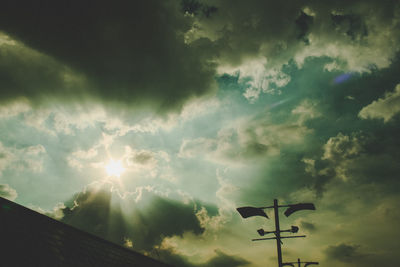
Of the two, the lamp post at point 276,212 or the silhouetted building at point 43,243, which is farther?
the lamp post at point 276,212

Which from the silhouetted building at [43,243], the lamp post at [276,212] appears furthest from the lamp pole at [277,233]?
the silhouetted building at [43,243]

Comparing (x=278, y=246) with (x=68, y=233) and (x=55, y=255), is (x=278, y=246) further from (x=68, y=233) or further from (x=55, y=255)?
(x=68, y=233)

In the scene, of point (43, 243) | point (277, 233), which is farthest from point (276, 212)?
point (43, 243)

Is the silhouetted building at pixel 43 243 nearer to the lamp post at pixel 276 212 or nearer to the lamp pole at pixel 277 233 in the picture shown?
the lamp post at pixel 276 212

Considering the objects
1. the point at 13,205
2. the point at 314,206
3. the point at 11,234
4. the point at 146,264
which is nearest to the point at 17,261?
the point at 11,234

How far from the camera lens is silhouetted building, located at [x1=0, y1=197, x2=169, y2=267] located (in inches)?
257

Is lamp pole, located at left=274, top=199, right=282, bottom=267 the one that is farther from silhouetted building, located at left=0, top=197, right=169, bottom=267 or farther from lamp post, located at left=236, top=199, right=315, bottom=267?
silhouetted building, located at left=0, top=197, right=169, bottom=267

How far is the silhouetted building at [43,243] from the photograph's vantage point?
21.4 ft

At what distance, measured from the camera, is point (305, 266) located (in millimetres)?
18328

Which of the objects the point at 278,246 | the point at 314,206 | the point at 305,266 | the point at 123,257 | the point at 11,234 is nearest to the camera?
the point at 11,234

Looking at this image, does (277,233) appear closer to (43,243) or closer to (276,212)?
(276,212)

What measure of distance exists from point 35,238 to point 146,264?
6266 millimetres

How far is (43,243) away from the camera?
24.3ft

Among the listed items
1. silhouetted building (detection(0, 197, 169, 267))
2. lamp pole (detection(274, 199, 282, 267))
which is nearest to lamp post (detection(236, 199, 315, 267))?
lamp pole (detection(274, 199, 282, 267))
